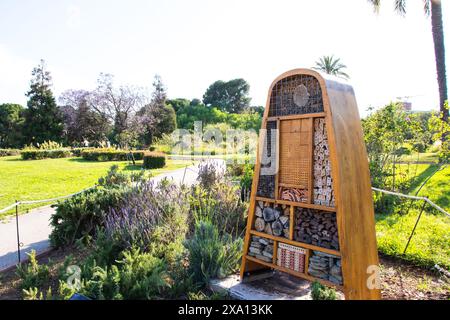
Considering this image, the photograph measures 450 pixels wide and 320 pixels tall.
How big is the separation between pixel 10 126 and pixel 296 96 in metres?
35.3

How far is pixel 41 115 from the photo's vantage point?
2720 cm

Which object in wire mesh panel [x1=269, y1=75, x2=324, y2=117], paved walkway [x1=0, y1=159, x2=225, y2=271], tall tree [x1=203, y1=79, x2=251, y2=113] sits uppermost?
tall tree [x1=203, y1=79, x2=251, y2=113]

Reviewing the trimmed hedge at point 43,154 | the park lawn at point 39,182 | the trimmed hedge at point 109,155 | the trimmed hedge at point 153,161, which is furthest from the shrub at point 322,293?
the trimmed hedge at point 43,154

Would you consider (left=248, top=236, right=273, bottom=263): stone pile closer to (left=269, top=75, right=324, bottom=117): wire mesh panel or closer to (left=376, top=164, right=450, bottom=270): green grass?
(left=269, top=75, right=324, bottom=117): wire mesh panel

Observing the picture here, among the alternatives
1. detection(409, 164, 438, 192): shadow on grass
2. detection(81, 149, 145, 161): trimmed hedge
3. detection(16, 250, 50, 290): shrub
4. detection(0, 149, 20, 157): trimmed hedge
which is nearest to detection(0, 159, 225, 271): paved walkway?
detection(16, 250, 50, 290): shrub

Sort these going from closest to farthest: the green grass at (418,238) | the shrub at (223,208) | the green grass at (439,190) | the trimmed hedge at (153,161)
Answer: the green grass at (418,238) → the shrub at (223,208) → the green grass at (439,190) → the trimmed hedge at (153,161)

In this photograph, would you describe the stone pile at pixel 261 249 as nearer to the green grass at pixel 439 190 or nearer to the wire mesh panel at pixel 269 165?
the wire mesh panel at pixel 269 165

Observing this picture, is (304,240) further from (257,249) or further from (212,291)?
(212,291)

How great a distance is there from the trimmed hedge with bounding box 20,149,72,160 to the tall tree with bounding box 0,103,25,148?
11.0 metres

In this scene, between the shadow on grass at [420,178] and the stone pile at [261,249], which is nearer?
the stone pile at [261,249]

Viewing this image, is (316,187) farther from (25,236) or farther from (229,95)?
(229,95)

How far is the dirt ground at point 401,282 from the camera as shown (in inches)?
125

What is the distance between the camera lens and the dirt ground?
3172 millimetres

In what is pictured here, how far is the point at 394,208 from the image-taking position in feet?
20.6
